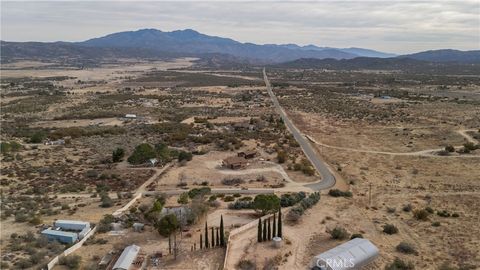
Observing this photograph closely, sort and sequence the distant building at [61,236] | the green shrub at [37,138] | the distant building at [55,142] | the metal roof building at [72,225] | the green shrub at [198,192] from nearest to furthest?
the distant building at [61,236], the metal roof building at [72,225], the green shrub at [198,192], the distant building at [55,142], the green shrub at [37,138]

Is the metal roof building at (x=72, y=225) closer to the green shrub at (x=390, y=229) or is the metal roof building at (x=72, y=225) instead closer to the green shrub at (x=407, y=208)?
the green shrub at (x=390, y=229)

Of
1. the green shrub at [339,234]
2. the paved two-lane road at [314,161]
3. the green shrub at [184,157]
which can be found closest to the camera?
the green shrub at [339,234]

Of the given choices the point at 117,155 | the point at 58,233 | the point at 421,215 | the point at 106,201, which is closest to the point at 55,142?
the point at 117,155

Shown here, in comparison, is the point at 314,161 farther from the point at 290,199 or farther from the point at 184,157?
the point at 290,199

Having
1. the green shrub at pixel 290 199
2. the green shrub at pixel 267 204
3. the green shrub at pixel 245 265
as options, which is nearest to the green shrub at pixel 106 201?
the green shrub at pixel 267 204

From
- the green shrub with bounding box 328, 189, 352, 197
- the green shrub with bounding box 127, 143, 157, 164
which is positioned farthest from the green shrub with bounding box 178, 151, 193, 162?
the green shrub with bounding box 328, 189, 352, 197

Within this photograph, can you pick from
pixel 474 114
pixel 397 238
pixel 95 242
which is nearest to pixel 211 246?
pixel 95 242

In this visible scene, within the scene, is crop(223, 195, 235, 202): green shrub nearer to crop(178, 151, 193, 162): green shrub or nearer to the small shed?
the small shed
